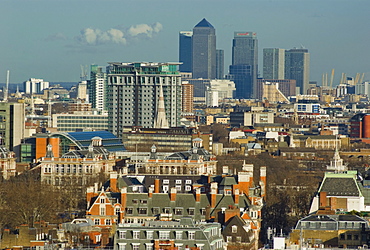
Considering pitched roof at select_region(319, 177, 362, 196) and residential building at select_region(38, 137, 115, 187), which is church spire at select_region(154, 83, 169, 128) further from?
pitched roof at select_region(319, 177, 362, 196)

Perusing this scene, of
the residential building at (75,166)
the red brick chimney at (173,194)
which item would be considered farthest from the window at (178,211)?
the residential building at (75,166)

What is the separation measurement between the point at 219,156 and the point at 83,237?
9880cm

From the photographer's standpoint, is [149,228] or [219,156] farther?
[219,156]

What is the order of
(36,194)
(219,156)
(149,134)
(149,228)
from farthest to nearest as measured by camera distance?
(149,134)
(219,156)
(36,194)
(149,228)

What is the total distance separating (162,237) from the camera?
69.4 meters

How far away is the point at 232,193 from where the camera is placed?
8900cm

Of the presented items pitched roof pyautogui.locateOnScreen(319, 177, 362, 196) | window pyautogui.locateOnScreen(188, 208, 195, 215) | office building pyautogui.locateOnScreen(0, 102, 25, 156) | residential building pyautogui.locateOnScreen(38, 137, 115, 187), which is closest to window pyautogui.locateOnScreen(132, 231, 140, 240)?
window pyautogui.locateOnScreen(188, 208, 195, 215)

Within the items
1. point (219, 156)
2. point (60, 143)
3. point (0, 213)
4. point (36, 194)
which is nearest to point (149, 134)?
point (219, 156)

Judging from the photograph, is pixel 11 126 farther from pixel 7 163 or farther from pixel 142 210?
pixel 142 210

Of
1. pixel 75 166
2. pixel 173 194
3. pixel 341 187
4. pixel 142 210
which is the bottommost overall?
pixel 142 210

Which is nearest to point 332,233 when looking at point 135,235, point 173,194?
point 135,235

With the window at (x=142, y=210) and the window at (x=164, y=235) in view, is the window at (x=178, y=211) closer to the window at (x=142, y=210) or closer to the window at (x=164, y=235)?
the window at (x=142, y=210)

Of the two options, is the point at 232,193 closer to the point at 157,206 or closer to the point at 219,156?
the point at 157,206

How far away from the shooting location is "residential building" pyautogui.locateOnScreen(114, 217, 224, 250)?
69125 millimetres
